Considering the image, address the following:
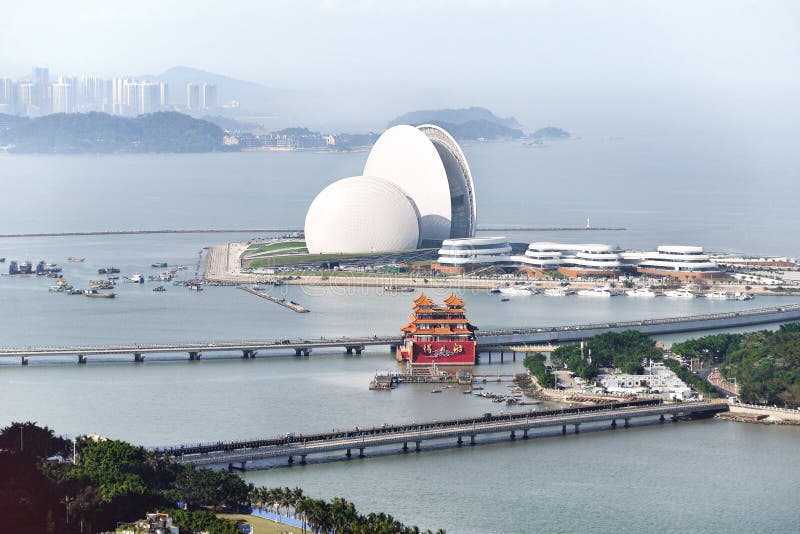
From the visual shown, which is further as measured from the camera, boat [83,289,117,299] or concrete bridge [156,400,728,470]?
boat [83,289,117,299]

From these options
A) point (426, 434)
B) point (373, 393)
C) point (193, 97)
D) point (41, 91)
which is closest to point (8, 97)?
point (41, 91)

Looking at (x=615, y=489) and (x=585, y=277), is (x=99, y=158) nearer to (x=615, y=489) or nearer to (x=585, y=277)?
(x=585, y=277)

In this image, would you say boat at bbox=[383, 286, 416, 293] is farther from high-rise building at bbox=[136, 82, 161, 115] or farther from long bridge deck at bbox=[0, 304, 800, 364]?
high-rise building at bbox=[136, 82, 161, 115]

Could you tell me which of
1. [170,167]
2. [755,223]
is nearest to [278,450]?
[755,223]

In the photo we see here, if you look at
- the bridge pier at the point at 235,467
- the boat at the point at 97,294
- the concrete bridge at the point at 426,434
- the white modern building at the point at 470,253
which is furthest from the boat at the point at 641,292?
the bridge pier at the point at 235,467

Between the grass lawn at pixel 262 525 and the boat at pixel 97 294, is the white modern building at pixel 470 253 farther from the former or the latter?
the grass lawn at pixel 262 525

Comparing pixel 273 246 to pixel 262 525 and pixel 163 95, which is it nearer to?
pixel 262 525

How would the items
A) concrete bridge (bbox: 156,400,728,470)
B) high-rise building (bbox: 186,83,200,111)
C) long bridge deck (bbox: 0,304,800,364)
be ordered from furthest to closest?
1. high-rise building (bbox: 186,83,200,111)
2. long bridge deck (bbox: 0,304,800,364)
3. concrete bridge (bbox: 156,400,728,470)

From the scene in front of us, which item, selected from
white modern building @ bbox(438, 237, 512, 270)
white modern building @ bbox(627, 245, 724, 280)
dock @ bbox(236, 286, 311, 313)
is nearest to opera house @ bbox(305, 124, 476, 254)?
white modern building @ bbox(438, 237, 512, 270)

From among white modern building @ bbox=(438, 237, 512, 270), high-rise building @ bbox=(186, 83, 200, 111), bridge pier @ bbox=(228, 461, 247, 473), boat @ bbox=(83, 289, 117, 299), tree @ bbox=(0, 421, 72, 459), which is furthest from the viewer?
high-rise building @ bbox=(186, 83, 200, 111)
